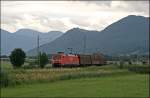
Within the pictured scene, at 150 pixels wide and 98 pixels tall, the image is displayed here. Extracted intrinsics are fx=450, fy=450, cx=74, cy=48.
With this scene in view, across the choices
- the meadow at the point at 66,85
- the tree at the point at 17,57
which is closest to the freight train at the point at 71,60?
the tree at the point at 17,57

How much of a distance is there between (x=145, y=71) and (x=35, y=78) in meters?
37.0

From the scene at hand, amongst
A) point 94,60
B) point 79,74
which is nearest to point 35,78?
point 79,74

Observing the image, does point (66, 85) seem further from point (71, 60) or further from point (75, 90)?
point (71, 60)

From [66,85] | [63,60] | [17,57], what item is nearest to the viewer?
[66,85]

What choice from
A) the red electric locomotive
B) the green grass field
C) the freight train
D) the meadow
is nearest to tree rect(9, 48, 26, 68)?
the red electric locomotive

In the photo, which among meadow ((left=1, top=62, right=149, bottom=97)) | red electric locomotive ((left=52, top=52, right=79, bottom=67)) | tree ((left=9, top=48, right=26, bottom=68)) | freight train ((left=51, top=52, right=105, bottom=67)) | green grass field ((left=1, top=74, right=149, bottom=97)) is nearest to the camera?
green grass field ((left=1, top=74, right=149, bottom=97))

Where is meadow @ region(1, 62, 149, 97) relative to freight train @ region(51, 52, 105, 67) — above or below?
below

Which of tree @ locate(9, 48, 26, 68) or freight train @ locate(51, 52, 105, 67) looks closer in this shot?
tree @ locate(9, 48, 26, 68)

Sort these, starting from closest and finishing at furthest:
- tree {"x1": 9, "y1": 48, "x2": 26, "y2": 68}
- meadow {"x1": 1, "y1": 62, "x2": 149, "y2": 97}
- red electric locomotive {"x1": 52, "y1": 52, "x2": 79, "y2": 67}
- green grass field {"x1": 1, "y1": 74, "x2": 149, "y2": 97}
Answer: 1. green grass field {"x1": 1, "y1": 74, "x2": 149, "y2": 97}
2. meadow {"x1": 1, "y1": 62, "x2": 149, "y2": 97}
3. tree {"x1": 9, "y1": 48, "x2": 26, "y2": 68}
4. red electric locomotive {"x1": 52, "y1": 52, "x2": 79, "y2": 67}

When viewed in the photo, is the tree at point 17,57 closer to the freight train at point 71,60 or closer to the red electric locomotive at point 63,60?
the red electric locomotive at point 63,60

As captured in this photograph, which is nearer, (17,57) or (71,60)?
(17,57)

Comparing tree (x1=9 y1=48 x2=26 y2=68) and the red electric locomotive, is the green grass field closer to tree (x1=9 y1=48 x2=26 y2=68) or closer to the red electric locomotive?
tree (x1=9 y1=48 x2=26 y2=68)

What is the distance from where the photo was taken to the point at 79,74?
179ft

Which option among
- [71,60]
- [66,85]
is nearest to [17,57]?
[71,60]
